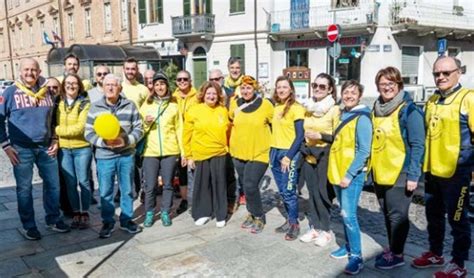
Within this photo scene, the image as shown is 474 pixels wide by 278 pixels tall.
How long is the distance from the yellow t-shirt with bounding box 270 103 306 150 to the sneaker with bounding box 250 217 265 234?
3.16 feet

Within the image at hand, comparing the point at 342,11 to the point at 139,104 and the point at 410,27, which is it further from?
the point at 139,104

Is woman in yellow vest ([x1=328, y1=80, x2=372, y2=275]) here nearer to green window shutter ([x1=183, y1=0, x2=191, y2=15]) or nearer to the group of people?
the group of people

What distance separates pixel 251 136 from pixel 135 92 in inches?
72.7

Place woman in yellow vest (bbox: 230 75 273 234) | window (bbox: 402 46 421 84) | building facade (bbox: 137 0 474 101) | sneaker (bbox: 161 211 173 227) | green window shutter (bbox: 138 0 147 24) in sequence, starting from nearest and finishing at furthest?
woman in yellow vest (bbox: 230 75 273 234)
sneaker (bbox: 161 211 173 227)
building facade (bbox: 137 0 474 101)
window (bbox: 402 46 421 84)
green window shutter (bbox: 138 0 147 24)

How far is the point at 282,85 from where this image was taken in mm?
4762

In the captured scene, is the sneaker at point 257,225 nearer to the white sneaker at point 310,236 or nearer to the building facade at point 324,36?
the white sneaker at point 310,236

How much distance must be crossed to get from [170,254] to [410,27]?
18.5 meters

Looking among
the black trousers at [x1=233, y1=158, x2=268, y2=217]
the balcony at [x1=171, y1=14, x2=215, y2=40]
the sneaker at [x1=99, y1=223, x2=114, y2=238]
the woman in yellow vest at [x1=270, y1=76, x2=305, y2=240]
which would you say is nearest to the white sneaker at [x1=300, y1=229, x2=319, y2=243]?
the woman in yellow vest at [x1=270, y1=76, x2=305, y2=240]

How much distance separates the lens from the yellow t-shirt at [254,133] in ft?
16.4

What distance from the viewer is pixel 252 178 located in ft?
16.7

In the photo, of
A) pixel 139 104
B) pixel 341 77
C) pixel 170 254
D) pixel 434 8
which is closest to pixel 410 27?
pixel 434 8

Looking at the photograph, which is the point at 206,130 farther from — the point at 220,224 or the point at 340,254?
the point at 340,254

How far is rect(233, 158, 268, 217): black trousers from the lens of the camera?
16.6 feet

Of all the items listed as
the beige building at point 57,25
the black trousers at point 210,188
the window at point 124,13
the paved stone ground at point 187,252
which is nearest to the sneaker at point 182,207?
the paved stone ground at point 187,252
